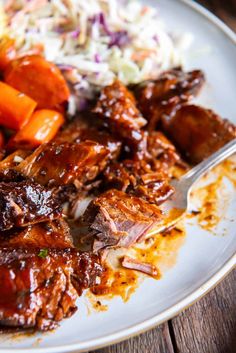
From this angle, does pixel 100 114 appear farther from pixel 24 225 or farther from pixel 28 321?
pixel 28 321

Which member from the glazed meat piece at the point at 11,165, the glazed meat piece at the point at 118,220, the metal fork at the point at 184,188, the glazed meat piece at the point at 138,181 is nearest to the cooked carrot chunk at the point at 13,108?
the glazed meat piece at the point at 11,165

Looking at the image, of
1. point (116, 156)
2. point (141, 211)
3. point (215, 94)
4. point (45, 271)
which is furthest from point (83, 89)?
point (45, 271)

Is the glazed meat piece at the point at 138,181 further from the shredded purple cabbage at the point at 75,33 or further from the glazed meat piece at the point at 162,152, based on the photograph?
the shredded purple cabbage at the point at 75,33

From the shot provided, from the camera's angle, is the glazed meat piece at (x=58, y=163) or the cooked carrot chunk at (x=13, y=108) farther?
the cooked carrot chunk at (x=13, y=108)

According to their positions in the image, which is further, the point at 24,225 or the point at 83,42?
the point at 83,42

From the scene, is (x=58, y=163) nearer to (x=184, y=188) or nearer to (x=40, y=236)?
(x=40, y=236)

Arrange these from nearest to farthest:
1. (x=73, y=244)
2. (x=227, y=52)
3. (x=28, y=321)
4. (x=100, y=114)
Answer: (x=28, y=321), (x=73, y=244), (x=100, y=114), (x=227, y=52)
